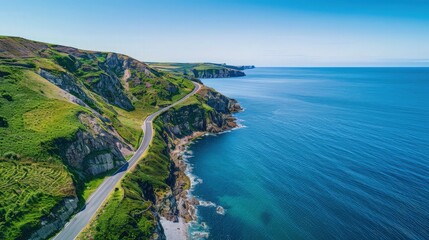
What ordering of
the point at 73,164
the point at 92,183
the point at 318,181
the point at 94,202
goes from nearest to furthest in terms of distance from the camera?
1. the point at 94,202
2. the point at 92,183
3. the point at 73,164
4. the point at 318,181

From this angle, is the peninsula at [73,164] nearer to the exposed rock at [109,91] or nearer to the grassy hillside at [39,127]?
the grassy hillside at [39,127]

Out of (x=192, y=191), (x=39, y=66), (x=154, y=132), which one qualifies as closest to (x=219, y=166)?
(x=192, y=191)

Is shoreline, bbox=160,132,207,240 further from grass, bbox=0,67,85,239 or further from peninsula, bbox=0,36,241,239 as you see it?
grass, bbox=0,67,85,239

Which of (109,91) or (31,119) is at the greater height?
(31,119)

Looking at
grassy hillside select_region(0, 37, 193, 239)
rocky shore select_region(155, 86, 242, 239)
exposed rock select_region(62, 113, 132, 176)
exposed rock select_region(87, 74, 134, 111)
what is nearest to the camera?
grassy hillside select_region(0, 37, 193, 239)

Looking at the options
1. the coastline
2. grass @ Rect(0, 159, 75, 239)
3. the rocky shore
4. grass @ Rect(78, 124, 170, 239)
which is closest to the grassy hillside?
grass @ Rect(0, 159, 75, 239)

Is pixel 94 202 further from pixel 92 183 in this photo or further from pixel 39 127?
pixel 39 127

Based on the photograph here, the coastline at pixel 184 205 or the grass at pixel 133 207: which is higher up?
the grass at pixel 133 207

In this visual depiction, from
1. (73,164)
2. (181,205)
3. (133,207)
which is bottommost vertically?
(181,205)

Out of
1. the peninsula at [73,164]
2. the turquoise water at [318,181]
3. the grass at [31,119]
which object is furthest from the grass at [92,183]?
the turquoise water at [318,181]

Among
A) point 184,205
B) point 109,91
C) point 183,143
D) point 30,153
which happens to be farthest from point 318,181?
point 109,91
